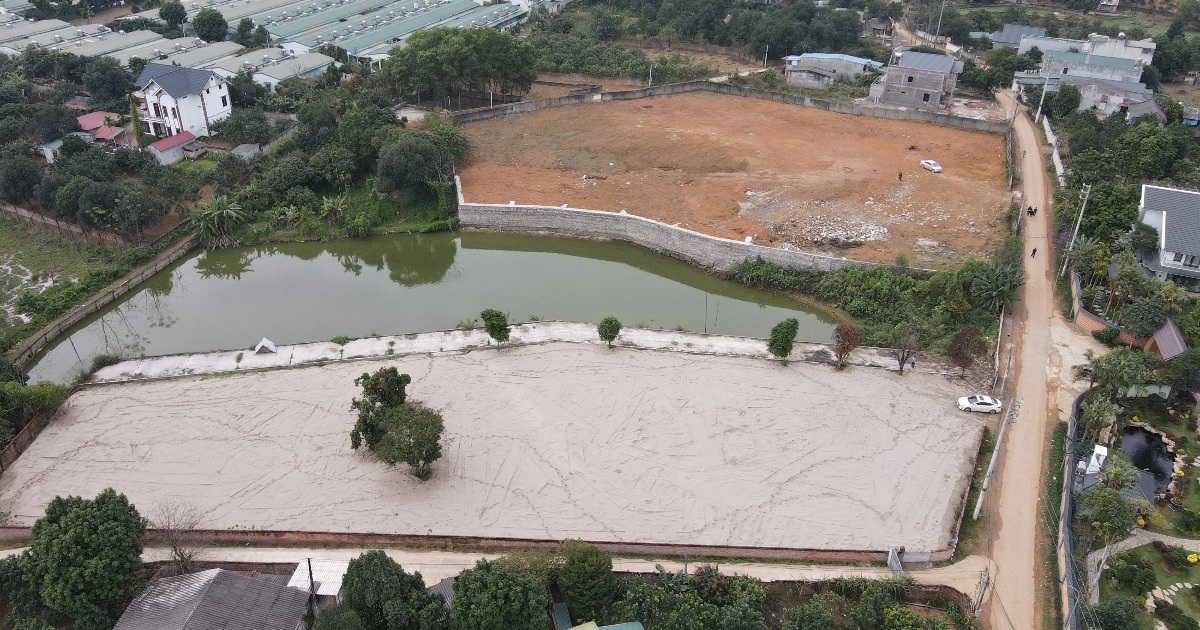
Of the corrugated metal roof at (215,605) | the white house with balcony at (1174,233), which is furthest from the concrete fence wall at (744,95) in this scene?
the corrugated metal roof at (215,605)

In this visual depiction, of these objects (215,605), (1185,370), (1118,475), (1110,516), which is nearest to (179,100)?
(215,605)

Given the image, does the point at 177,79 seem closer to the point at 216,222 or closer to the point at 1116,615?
the point at 216,222

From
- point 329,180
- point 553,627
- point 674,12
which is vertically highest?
point 674,12

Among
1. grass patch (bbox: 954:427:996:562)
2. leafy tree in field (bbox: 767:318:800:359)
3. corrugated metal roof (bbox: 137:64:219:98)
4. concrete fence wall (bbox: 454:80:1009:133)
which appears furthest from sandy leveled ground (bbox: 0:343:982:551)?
concrete fence wall (bbox: 454:80:1009:133)

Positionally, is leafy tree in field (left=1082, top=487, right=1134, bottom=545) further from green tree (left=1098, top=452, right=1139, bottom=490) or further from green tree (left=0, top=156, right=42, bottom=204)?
green tree (left=0, top=156, right=42, bottom=204)

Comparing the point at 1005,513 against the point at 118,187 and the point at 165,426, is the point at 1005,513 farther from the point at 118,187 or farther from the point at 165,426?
the point at 118,187

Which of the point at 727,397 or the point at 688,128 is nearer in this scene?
the point at 727,397

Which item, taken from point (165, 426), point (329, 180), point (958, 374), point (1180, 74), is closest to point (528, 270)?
point (329, 180)
